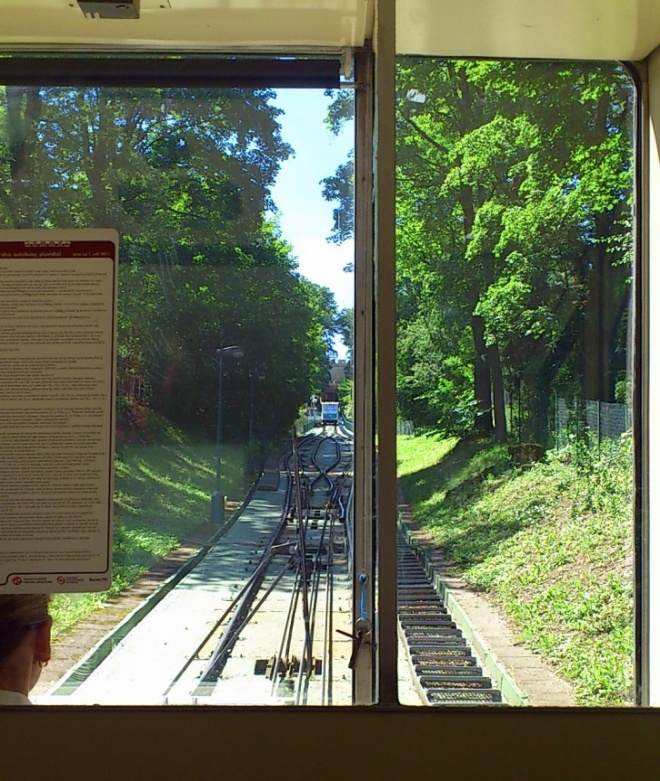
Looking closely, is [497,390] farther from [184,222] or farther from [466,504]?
[184,222]

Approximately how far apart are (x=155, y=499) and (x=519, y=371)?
47.5 inches

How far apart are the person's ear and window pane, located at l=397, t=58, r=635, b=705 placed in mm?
990

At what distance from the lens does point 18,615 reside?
1918mm

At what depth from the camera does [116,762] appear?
1.48 m

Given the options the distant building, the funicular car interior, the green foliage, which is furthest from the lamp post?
the green foliage

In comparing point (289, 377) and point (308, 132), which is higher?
point (308, 132)

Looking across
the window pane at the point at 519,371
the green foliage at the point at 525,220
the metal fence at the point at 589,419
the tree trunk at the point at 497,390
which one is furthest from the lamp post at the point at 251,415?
the metal fence at the point at 589,419

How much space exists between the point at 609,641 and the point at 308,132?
1.81 meters

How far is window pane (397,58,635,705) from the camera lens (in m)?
2.16

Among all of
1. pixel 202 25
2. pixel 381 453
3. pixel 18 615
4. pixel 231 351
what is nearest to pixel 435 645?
pixel 381 453

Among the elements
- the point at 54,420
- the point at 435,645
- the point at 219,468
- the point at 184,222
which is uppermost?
the point at 184,222

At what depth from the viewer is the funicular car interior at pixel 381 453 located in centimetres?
148

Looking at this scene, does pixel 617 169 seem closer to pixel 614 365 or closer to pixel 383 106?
pixel 614 365

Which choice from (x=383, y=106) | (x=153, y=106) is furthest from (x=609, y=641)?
(x=153, y=106)
